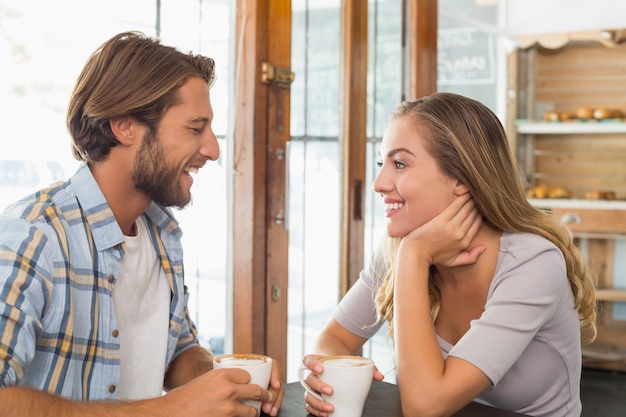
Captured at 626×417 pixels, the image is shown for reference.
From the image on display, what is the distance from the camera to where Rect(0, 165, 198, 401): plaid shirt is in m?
1.18

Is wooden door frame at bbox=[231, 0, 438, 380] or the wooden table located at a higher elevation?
wooden door frame at bbox=[231, 0, 438, 380]

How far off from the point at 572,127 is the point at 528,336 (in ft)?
12.4

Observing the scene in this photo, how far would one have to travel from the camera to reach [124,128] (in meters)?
1.56

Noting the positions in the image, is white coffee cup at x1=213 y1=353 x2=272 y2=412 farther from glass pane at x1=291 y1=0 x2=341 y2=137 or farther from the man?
glass pane at x1=291 y1=0 x2=341 y2=137

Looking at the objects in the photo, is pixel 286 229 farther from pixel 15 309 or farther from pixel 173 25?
pixel 15 309

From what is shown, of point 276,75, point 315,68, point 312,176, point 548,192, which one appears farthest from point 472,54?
point 276,75

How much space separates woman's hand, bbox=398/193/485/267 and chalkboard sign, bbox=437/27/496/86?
3.91 metres

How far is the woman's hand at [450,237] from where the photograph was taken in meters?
1.63

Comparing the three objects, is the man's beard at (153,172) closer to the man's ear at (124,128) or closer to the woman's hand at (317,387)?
the man's ear at (124,128)

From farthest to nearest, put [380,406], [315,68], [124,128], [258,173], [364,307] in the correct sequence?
[315,68]
[258,173]
[364,307]
[124,128]
[380,406]

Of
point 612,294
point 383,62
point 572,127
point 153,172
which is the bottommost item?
point 612,294

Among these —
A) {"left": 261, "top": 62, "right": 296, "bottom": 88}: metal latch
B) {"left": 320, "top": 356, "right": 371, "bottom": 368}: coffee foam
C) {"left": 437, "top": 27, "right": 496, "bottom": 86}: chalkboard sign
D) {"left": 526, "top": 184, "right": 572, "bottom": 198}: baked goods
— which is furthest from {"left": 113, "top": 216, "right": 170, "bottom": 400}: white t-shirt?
{"left": 437, "top": 27, "right": 496, "bottom": 86}: chalkboard sign

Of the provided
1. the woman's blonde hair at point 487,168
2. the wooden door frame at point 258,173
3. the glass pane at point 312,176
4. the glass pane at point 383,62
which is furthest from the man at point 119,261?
the glass pane at point 383,62

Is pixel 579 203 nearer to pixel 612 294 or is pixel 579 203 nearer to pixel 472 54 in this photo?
pixel 612 294
